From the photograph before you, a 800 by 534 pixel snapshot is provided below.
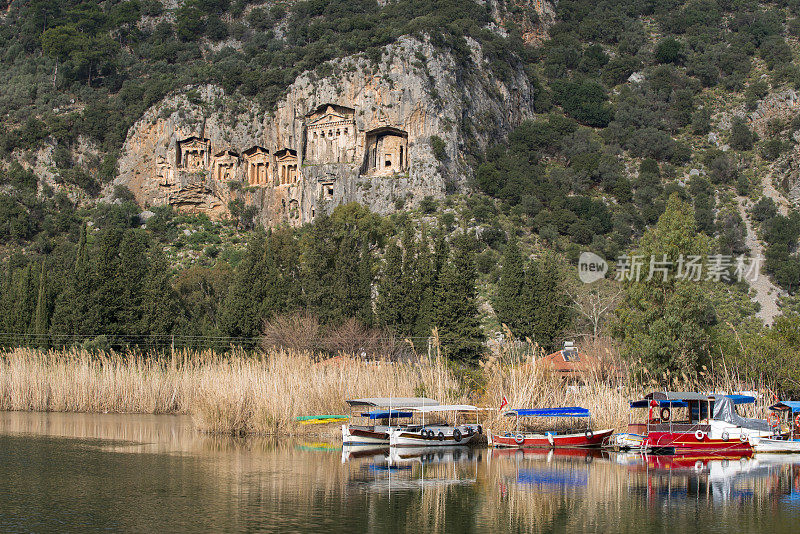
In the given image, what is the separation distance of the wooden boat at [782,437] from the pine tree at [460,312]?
17.3m

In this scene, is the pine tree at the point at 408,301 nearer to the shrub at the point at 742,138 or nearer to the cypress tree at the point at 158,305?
the cypress tree at the point at 158,305

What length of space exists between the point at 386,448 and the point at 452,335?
1639 centimetres

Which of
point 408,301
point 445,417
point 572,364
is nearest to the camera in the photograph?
point 445,417

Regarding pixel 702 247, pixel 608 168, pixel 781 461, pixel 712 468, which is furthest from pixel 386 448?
pixel 608 168

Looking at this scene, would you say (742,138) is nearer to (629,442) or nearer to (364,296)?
(364,296)

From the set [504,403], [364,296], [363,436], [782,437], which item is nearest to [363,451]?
[363,436]

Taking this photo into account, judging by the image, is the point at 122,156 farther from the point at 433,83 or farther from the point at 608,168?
the point at 608,168

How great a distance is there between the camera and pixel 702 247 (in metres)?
35.0

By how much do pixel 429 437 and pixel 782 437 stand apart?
1152cm

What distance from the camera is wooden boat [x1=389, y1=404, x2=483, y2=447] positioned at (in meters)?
29.6

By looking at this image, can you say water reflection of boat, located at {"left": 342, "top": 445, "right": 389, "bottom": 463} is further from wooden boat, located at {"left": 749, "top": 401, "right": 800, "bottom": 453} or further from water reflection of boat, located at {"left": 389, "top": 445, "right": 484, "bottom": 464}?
wooden boat, located at {"left": 749, "top": 401, "right": 800, "bottom": 453}

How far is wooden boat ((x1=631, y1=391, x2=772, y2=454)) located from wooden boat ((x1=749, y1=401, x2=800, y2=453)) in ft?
0.79

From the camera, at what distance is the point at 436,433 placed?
30.1 m

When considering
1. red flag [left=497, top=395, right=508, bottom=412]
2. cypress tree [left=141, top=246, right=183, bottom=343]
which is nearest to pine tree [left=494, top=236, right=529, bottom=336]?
cypress tree [left=141, top=246, right=183, bottom=343]
